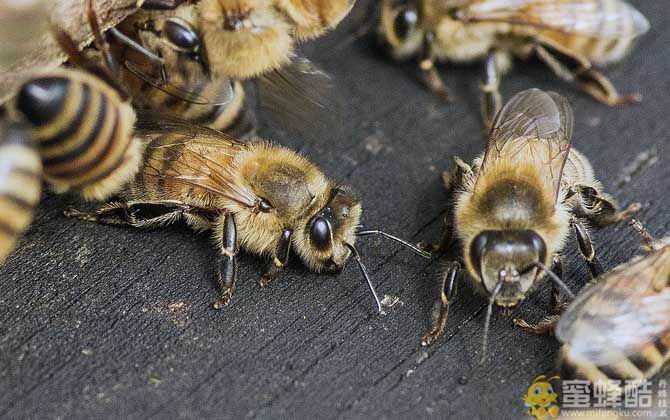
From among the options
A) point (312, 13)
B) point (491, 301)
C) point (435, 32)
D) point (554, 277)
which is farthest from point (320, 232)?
point (435, 32)

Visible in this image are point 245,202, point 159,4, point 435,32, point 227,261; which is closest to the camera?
point 227,261

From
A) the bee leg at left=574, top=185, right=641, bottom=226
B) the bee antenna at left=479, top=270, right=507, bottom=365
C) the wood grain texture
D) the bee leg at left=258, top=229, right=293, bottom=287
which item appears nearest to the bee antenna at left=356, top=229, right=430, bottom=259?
the bee leg at left=258, top=229, right=293, bottom=287

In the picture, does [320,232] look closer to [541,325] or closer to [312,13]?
[541,325]

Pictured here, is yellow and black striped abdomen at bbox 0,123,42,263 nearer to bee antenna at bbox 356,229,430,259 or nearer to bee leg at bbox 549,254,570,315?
bee antenna at bbox 356,229,430,259

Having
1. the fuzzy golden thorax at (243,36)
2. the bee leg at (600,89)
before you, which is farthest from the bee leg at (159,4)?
the bee leg at (600,89)

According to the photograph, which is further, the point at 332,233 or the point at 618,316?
the point at 332,233
